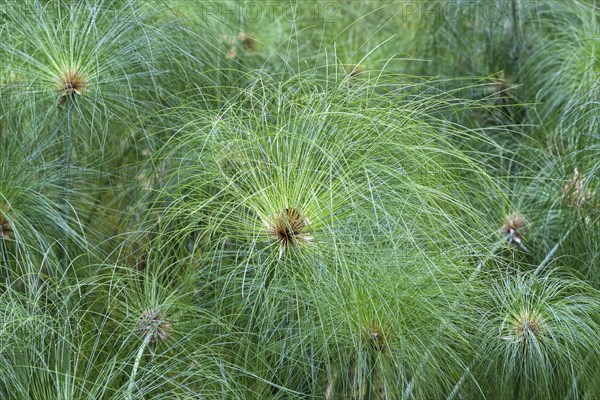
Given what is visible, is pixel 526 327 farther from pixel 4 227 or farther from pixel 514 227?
pixel 4 227

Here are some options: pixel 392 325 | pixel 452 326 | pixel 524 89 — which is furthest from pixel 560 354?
pixel 524 89

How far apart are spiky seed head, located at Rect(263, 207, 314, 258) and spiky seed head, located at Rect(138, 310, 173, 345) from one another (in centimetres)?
29

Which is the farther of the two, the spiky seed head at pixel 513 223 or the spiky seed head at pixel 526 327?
the spiky seed head at pixel 513 223

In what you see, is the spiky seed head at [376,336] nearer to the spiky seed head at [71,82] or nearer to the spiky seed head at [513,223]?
the spiky seed head at [513,223]

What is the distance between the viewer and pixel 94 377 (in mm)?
1799

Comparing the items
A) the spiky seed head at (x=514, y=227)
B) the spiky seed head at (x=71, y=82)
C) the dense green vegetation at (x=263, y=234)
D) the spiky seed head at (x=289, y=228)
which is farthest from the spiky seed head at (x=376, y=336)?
the spiky seed head at (x=71, y=82)

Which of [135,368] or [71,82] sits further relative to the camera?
[71,82]

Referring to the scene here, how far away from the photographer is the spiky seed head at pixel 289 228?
1690 millimetres

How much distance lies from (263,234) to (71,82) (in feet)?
1.88

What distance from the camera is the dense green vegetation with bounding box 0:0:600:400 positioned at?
173 cm

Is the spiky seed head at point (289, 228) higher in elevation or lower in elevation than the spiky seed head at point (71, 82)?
lower

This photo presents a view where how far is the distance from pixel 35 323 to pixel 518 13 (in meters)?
1.53

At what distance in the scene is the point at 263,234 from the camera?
173 cm

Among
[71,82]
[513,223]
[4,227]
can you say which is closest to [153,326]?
[4,227]
